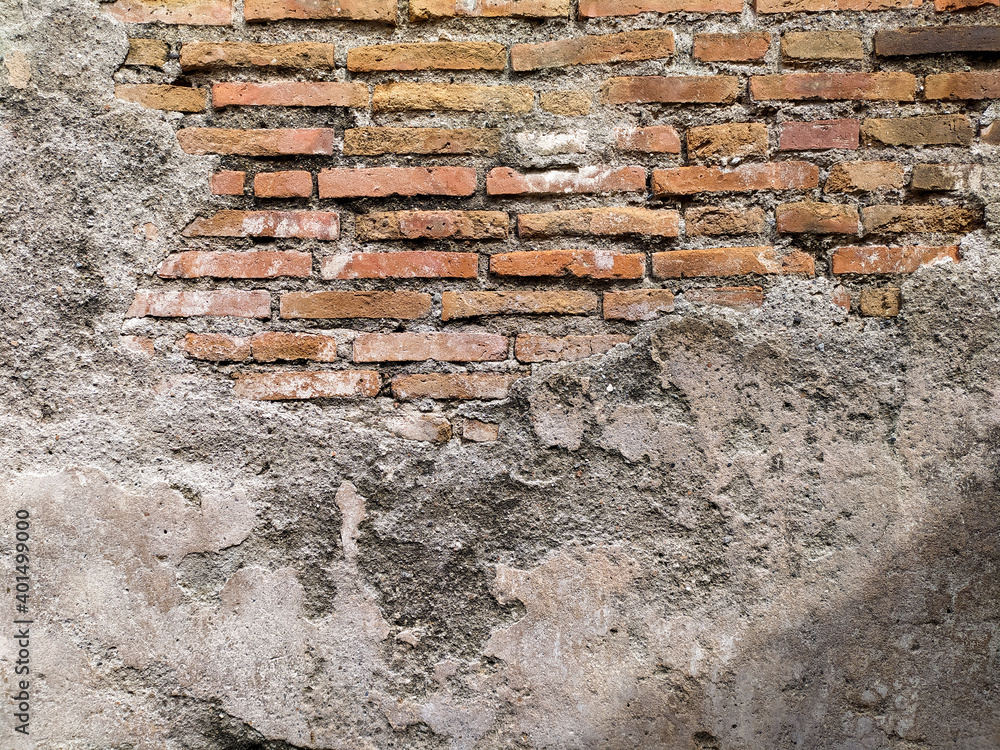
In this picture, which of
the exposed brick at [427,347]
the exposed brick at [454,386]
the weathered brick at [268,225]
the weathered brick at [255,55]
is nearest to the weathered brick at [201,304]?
the weathered brick at [268,225]

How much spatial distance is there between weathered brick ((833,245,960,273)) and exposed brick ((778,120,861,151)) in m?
0.25

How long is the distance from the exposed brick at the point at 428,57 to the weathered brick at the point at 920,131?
34.7 inches

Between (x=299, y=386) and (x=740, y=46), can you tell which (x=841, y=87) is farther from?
(x=299, y=386)

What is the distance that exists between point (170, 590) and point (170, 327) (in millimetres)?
602

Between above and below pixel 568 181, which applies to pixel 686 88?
above

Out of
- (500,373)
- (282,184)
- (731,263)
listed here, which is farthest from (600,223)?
(282,184)

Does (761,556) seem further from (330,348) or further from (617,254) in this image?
(330,348)

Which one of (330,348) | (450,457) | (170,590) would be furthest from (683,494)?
(170,590)

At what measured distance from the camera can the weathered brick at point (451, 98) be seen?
1611 mm

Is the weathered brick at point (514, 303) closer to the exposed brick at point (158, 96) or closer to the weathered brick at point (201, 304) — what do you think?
the weathered brick at point (201, 304)

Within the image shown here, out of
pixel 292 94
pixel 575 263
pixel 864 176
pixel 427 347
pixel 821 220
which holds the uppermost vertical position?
pixel 292 94

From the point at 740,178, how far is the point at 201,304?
1288mm

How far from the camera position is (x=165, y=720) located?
155 cm

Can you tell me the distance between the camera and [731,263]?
159 cm
